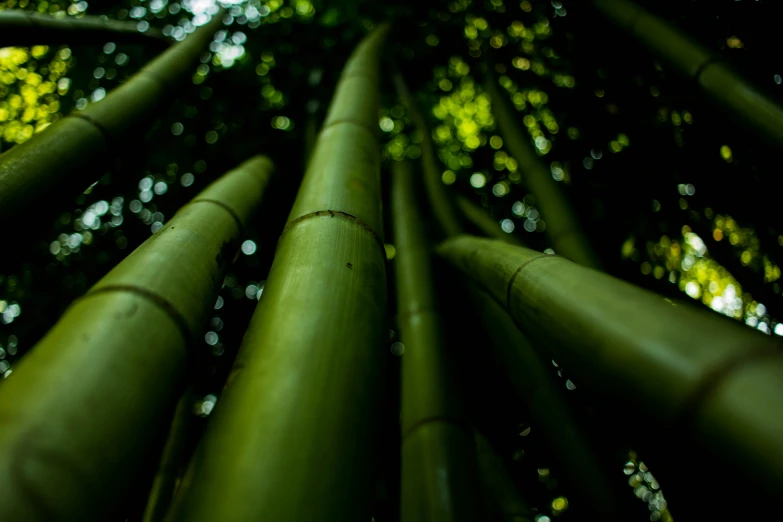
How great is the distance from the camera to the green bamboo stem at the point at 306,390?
62cm

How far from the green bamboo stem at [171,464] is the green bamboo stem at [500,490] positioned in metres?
1.32

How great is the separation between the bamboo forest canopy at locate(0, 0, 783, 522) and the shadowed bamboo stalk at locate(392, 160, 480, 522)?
0.28 m

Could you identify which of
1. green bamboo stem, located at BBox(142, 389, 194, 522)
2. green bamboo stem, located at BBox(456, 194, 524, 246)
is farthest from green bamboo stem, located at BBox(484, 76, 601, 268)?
green bamboo stem, located at BBox(142, 389, 194, 522)

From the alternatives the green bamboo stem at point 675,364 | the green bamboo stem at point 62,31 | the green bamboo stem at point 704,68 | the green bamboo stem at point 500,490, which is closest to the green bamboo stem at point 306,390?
the green bamboo stem at point 675,364

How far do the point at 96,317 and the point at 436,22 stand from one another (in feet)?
12.7

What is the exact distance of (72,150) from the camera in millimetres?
1413

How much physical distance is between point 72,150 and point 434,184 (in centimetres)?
205

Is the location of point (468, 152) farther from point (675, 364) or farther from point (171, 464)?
point (675, 364)

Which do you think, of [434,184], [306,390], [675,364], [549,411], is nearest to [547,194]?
[434,184]

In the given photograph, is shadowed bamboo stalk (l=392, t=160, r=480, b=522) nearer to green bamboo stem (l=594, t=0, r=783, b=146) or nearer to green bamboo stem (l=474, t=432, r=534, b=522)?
green bamboo stem (l=474, t=432, r=534, b=522)

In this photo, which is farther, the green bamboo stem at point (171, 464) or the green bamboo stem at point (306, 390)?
the green bamboo stem at point (171, 464)

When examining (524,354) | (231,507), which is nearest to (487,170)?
(524,354)

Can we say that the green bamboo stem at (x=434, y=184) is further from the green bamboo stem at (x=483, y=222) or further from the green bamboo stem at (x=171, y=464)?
the green bamboo stem at (x=171, y=464)

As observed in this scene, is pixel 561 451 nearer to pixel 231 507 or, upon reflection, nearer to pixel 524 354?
pixel 524 354
